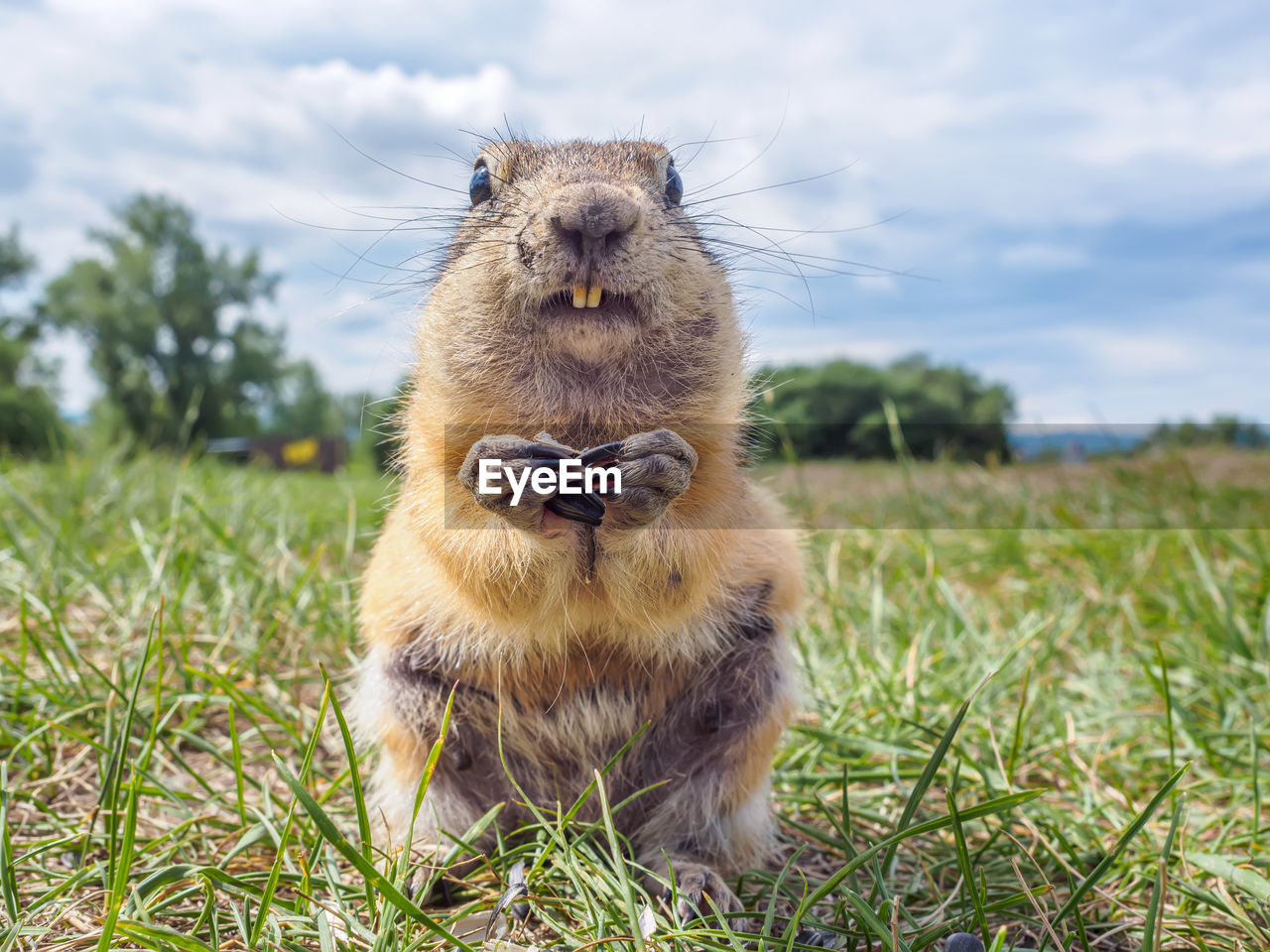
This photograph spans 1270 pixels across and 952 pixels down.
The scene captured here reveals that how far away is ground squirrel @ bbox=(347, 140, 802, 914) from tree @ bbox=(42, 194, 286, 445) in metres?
41.3

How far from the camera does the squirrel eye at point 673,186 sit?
8.34 feet

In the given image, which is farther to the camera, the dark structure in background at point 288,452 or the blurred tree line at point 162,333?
the blurred tree line at point 162,333

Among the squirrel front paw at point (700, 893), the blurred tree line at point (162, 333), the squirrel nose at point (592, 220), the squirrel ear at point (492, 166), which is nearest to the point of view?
the squirrel nose at point (592, 220)

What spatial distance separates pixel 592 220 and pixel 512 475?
63 cm

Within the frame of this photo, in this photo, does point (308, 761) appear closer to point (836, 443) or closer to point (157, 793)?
point (157, 793)

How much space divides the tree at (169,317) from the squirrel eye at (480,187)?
135 feet

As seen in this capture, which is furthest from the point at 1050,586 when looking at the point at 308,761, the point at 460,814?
the point at 308,761

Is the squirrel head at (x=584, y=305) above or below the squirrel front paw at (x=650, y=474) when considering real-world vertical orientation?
above

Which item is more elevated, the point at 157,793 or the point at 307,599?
the point at 307,599

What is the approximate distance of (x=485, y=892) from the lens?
7.55 ft

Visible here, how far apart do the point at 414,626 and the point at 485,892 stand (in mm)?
781

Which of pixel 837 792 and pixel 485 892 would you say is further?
pixel 837 792

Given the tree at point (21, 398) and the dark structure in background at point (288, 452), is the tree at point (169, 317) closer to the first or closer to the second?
the tree at point (21, 398)

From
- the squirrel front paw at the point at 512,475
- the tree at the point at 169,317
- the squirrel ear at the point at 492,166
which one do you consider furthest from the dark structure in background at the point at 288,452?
the tree at the point at 169,317
